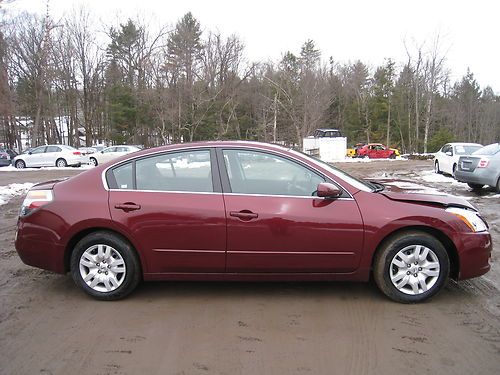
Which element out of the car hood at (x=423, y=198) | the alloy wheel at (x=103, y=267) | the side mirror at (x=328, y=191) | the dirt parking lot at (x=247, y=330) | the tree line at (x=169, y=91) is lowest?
the dirt parking lot at (x=247, y=330)

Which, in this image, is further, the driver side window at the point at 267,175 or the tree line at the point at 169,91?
the tree line at the point at 169,91

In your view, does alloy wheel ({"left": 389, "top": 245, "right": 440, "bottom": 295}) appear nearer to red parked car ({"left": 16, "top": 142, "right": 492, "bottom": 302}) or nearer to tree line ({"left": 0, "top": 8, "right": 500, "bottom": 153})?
red parked car ({"left": 16, "top": 142, "right": 492, "bottom": 302})

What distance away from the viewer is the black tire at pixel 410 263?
4027 mm

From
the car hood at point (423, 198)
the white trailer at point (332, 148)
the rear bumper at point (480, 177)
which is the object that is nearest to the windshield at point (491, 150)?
the rear bumper at point (480, 177)

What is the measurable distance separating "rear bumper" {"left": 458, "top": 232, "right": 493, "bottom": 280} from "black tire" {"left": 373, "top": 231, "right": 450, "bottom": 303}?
0.15m

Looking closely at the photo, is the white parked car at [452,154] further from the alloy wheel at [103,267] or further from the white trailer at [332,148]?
the white trailer at [332,148]

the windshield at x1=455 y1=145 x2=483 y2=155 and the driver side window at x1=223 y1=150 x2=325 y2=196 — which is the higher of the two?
the windshield at x1=455 y1=145 x2=483 y2=155

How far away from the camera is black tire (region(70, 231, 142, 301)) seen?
4160mm

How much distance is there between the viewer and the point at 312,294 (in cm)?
434

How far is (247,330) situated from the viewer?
357 cm

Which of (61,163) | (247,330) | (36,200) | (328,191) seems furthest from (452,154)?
(61,163)

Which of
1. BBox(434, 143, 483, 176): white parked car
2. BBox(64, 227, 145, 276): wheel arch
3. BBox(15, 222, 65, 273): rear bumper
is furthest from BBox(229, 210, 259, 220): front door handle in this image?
BBox(434, 143, 483, 176): white parked car

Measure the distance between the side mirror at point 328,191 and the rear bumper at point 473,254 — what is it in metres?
1.24

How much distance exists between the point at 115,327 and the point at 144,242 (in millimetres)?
816
